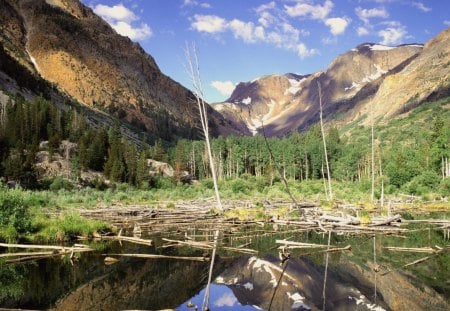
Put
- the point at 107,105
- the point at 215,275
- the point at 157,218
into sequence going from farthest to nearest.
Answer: the point at 107,105, the point at 157,218, the point at 215,275

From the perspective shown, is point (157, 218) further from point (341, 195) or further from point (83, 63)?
point (83, 63)

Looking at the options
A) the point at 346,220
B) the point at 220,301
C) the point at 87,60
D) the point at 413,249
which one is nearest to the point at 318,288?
the point at 220,301

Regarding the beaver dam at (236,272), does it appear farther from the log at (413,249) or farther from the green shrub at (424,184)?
the green shrub at (424,184)

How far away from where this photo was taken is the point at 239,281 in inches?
518

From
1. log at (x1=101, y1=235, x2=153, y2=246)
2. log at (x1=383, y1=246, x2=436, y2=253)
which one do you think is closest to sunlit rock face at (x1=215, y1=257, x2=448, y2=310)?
log at (x1=383, y1=246, x2=436, y2=253)

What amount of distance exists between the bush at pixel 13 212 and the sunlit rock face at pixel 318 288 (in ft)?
31.6

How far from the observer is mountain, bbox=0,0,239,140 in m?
137

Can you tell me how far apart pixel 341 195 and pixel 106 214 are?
32893mm

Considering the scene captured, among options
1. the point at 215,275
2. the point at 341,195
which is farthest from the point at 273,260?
the point at 341,195

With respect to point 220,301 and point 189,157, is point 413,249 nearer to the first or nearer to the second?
point 220,301

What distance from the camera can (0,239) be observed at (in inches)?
662

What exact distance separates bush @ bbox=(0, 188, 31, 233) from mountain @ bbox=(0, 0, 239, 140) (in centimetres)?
11229

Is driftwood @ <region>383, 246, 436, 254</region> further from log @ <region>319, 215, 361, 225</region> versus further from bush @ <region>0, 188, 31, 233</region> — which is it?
bush @ <region>0, 188, 31, 233</region>

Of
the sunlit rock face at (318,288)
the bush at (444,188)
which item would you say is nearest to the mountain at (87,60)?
the bush at (444,188)
